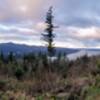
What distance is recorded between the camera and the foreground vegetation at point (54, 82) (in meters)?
15.7

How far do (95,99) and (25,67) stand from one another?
33.9ft

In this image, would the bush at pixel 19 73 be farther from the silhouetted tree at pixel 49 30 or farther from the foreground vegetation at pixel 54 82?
the silhouetted tree at pixel 49 30

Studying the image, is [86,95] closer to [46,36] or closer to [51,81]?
[51,81]

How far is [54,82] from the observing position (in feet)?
60.0

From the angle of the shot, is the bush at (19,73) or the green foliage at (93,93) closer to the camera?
the green foliage at (93,93)

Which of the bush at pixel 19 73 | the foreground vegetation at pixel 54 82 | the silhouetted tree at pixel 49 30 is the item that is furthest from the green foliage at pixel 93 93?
the silhouetted tree at pixel 49 30

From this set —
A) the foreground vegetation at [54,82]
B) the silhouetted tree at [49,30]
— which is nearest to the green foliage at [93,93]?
the foreground vegetation at [54,82]

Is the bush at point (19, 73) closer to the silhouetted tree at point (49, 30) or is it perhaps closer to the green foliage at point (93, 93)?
the green foliage at point (93, 93)

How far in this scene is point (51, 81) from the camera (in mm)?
18562

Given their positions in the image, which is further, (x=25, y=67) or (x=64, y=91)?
(x=25, y=67)

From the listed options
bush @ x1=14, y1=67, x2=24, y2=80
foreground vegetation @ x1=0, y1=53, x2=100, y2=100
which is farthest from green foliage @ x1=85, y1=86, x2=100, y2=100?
bush @ x1=14, y1=67, x2=24, y2=80

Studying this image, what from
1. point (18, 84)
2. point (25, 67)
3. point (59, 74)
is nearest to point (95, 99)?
point (18, 84)

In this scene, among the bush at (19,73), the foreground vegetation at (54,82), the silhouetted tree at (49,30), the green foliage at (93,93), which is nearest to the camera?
the green foliage at (93,93)

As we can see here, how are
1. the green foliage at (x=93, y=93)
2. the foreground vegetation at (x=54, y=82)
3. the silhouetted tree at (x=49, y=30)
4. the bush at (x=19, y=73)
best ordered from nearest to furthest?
the green foliage at (x=93, y=93) < the foreground vegetation at (x=54, y=82) < the bush at (x=19, y=73) < the silhouetted tree at (x=49, y=30)
